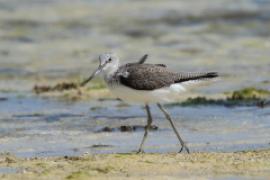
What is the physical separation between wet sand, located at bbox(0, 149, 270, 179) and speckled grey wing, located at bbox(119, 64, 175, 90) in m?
0.83

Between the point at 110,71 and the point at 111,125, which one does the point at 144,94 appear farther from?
the point at 111,125

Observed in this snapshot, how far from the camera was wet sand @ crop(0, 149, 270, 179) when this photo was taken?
8227 millimetres

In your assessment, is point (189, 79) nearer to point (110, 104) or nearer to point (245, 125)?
point (245, 125)

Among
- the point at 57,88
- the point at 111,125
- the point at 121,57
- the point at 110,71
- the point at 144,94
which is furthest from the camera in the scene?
the point at 121,57

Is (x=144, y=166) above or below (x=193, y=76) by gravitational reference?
below

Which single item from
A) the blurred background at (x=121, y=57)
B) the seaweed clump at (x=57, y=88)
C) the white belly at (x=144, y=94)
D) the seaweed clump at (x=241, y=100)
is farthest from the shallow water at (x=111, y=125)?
the seaweed clump at (x=57, y=88)

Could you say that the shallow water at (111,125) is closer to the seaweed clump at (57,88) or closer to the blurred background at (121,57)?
the blurred background at (121,57)

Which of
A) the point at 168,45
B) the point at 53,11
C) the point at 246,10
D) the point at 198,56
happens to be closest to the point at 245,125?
the point at 198,56

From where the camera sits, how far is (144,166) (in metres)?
8.62

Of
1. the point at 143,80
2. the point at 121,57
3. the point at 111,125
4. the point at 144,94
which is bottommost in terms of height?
the point at 111,125

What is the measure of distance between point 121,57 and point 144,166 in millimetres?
10420

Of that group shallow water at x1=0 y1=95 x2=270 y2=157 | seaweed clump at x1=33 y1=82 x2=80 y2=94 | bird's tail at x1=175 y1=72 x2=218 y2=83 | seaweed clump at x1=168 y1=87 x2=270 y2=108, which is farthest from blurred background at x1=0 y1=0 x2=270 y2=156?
bird's tail at x1=175 y1=72 x2=218 y2=83

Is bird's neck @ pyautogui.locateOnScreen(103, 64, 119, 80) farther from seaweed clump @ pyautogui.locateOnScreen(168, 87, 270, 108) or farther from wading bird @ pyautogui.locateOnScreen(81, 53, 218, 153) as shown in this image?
seaweed clump @ pyautogui.locateOnScreen(168, 87, 270, 108)

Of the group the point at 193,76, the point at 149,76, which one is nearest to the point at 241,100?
the point at 193,76
